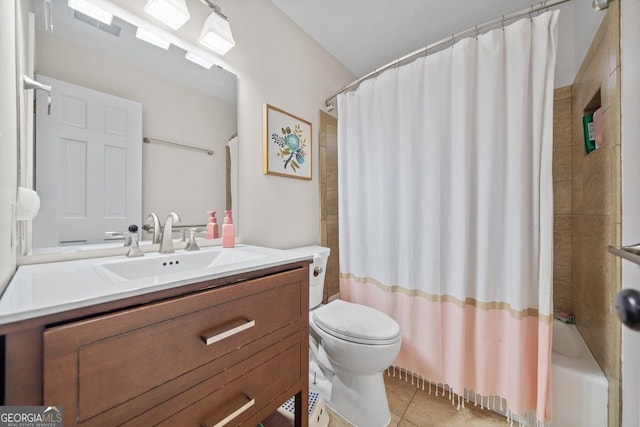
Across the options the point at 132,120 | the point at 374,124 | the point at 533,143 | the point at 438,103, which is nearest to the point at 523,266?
the point at 533,143

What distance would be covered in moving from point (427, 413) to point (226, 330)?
1.26m

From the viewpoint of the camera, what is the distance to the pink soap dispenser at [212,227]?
4.17 ft

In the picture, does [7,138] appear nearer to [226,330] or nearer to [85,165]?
[85,165]

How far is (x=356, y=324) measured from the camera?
1.27 m

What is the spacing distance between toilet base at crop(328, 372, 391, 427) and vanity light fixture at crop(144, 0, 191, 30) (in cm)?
187

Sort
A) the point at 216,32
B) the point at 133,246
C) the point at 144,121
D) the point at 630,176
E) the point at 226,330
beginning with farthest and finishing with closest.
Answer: the point at 216,32, the point at 144,121, the point at 133,246, the point at 630,176, the point at 226,330

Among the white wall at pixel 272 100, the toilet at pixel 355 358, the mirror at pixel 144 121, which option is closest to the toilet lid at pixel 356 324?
the toilet at pixel 355 358

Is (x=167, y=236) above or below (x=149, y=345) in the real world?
above

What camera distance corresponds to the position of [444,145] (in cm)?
135

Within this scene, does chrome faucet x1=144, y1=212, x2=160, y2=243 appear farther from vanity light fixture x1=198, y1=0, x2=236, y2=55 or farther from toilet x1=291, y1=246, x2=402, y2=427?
vanity light fixture x1=198, y1=0, x2=236, y2=55

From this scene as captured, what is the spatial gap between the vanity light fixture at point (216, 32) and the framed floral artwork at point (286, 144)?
361mm

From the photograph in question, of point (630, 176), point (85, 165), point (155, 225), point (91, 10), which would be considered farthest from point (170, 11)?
point (630, 176)

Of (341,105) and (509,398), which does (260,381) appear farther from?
(341,105)

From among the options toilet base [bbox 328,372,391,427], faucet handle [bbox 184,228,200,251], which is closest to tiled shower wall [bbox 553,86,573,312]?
toilet base [bbox 328,372,391,427]
